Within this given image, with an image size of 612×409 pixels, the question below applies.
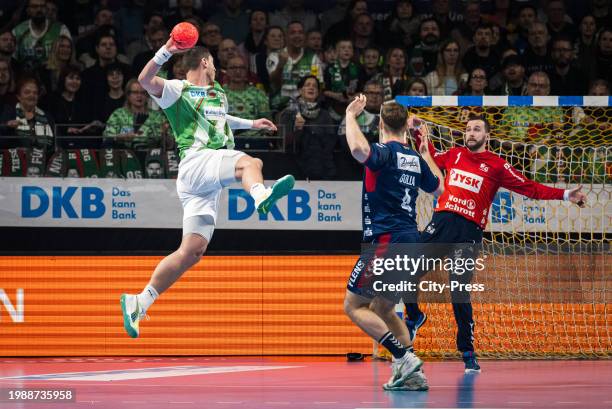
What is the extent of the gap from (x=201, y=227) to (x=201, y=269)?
4272 millimetres

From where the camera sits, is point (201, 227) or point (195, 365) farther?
point (195, 365)

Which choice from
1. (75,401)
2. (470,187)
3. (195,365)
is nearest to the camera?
(75,401)

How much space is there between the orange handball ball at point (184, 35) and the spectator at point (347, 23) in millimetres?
7958

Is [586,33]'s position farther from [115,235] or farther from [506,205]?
[115,235]

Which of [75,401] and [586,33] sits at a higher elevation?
[586,33]

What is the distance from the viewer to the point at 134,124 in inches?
525

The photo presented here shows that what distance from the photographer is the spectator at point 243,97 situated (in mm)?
13758

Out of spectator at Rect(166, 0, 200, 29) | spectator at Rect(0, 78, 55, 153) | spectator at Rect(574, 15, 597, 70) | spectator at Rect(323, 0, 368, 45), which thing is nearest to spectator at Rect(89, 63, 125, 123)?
spectator at Rect(0, 78, 55, 153)

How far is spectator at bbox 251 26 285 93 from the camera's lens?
14.9 m

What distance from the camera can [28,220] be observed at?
1258 cm

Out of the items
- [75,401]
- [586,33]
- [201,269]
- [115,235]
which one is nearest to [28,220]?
[115,235]

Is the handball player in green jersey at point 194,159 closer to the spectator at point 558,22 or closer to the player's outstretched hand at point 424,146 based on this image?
the player's outstretched hand at point 424,146

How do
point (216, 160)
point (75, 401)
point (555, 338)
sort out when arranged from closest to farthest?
point (75, 401), point (216, 160), point (555, 338)

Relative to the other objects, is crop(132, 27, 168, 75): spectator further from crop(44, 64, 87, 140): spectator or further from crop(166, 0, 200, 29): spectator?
crop(44, 64, 87, 140): spectator
